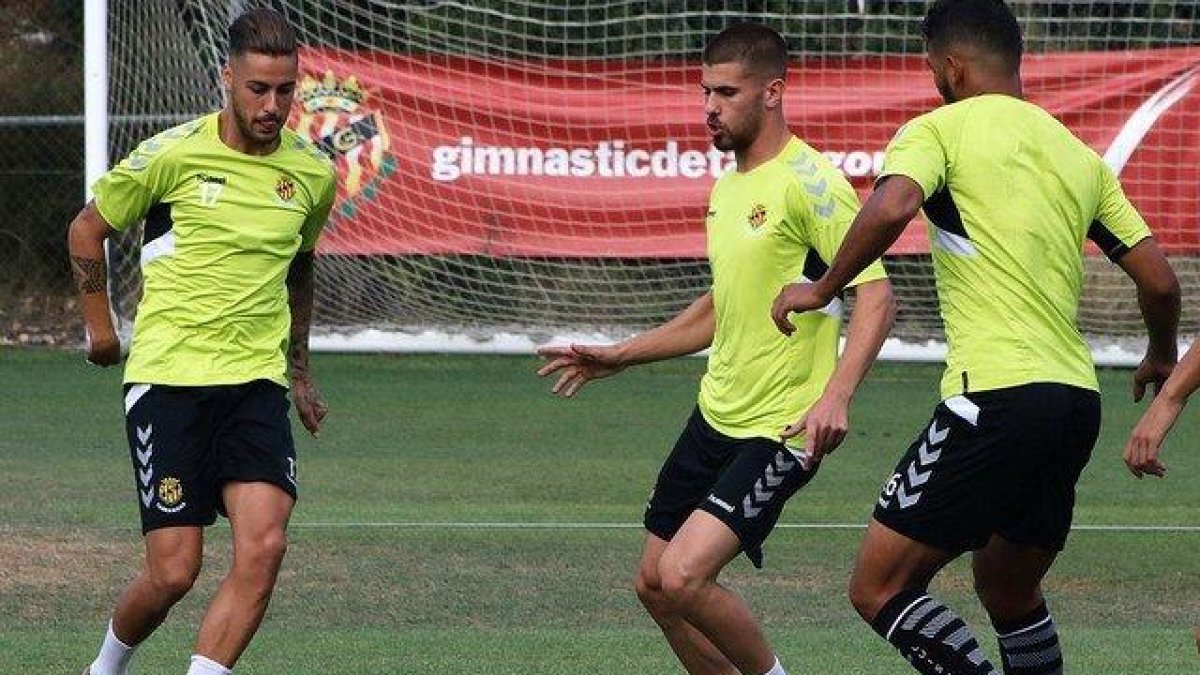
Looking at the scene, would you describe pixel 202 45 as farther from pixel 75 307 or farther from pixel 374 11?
pixel 75 307

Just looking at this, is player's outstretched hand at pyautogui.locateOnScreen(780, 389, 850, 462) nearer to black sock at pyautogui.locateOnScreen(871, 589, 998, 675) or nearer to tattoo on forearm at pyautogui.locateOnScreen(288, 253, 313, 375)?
black sock at pyautogui.locateOnScreen(871, 589, 998, 675)

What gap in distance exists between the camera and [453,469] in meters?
14.0

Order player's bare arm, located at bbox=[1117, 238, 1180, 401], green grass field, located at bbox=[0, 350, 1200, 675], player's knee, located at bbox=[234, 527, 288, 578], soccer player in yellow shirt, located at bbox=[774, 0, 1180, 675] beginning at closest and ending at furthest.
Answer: soccer player in yellow shirt, located at bbox=[774, 0, 1180, 675], player's bare arm, located at bbox=[1117, 238, 1180, 401], player's knee, located at bbox=[234, 527, 288, 578], green grass field, located at bbox=[0, 350, 1200, 675]

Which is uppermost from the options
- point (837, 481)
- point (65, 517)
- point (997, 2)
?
point (997, 2)

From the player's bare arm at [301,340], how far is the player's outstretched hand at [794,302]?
78.4 inches

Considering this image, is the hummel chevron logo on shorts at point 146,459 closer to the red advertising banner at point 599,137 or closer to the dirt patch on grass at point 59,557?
the dirt patch on grass at point 59,557

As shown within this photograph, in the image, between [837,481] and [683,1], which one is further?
[683,1]

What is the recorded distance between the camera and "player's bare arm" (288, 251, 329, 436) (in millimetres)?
8141

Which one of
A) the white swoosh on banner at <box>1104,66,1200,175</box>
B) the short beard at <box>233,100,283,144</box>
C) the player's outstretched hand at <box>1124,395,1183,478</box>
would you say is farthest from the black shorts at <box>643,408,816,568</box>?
the white swoosh on banner at <box>1104,66,1200,175</box>

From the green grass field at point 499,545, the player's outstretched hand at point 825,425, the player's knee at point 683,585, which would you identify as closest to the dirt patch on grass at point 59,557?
the green grass field at point 499,545

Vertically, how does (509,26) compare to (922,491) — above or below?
below

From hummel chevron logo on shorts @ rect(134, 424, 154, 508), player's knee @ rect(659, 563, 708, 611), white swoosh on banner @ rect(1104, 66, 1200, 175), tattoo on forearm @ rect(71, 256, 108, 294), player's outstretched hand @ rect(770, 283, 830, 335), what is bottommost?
white swoosh on banner @ rect(1104, 66, 1200, 175)

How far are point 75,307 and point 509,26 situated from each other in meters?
4.96

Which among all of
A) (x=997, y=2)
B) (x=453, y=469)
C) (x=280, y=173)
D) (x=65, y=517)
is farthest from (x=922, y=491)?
(x=453, y=469)
